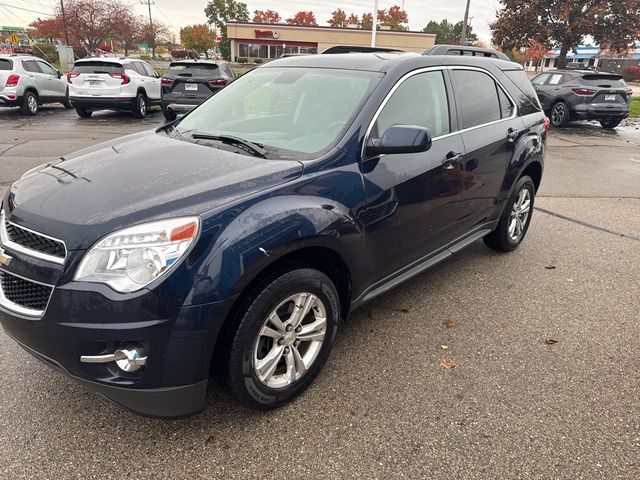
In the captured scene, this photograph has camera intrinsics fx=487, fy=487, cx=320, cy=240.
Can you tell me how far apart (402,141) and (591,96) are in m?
13.7

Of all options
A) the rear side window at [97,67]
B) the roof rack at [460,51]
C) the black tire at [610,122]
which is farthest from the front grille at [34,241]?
the black tire at [610,122]

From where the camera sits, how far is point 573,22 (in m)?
22.6

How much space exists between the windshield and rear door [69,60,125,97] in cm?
1116

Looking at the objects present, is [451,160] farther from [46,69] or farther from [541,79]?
[46,69]

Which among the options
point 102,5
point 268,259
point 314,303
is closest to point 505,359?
point 314,303

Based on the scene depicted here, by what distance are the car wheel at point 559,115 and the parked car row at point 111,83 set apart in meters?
9.59

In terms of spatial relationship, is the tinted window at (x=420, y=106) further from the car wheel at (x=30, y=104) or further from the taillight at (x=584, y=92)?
the car wheel at (x=30, y=104)

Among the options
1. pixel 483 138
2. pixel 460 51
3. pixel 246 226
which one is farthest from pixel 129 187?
pixel 460 51

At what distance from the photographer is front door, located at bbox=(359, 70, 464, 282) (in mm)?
2867

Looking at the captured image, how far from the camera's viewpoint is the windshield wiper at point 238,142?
2.75m

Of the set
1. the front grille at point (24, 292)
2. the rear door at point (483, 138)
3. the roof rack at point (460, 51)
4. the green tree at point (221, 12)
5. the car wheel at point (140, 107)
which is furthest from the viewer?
the green tree at point (221, 12)

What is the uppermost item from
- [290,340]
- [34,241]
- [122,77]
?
[122,77]

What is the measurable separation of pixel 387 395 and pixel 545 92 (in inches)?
582

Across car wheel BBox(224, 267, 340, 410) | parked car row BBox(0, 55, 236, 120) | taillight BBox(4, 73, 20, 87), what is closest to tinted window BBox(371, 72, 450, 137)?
car wheel BBox(224, 267, 340, 410)
